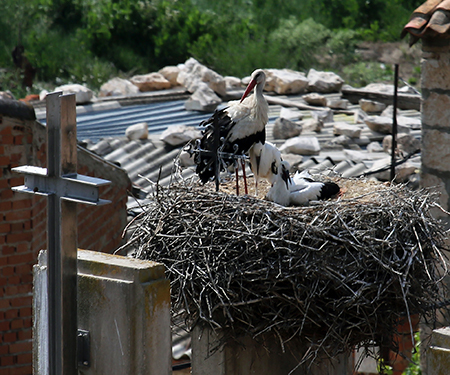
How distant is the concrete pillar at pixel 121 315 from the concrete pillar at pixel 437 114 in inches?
141

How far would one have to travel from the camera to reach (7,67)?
2042cm

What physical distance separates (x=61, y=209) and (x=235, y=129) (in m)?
2.19

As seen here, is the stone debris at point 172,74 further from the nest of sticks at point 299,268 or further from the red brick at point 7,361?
the nest of sticks at point 299,268

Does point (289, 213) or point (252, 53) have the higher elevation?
point (289, 213)

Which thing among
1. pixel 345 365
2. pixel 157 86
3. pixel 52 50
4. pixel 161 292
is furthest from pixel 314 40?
pixel 161 292

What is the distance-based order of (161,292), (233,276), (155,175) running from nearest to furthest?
1. (161,292)
2. (233,276)
3. (155,175)

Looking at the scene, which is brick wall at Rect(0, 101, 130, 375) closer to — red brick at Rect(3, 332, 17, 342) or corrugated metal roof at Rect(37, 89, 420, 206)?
red brick at Rect(3, 332, 17, 342)

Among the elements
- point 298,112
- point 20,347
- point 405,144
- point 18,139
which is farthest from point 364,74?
point 20,347

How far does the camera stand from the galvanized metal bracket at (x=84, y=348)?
305cm

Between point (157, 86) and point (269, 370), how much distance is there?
7972 mm

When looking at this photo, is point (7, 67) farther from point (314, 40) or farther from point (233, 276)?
point (233, 276)

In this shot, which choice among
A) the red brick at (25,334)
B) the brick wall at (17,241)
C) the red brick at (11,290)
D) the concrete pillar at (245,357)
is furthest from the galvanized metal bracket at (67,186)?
the red brick at (25,334)

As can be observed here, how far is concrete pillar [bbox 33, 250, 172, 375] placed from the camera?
2.94 metres

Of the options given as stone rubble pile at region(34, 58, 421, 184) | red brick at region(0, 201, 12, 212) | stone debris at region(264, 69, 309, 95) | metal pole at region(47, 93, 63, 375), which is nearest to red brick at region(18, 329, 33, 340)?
red brick at region(0, 201, 12, 212)
